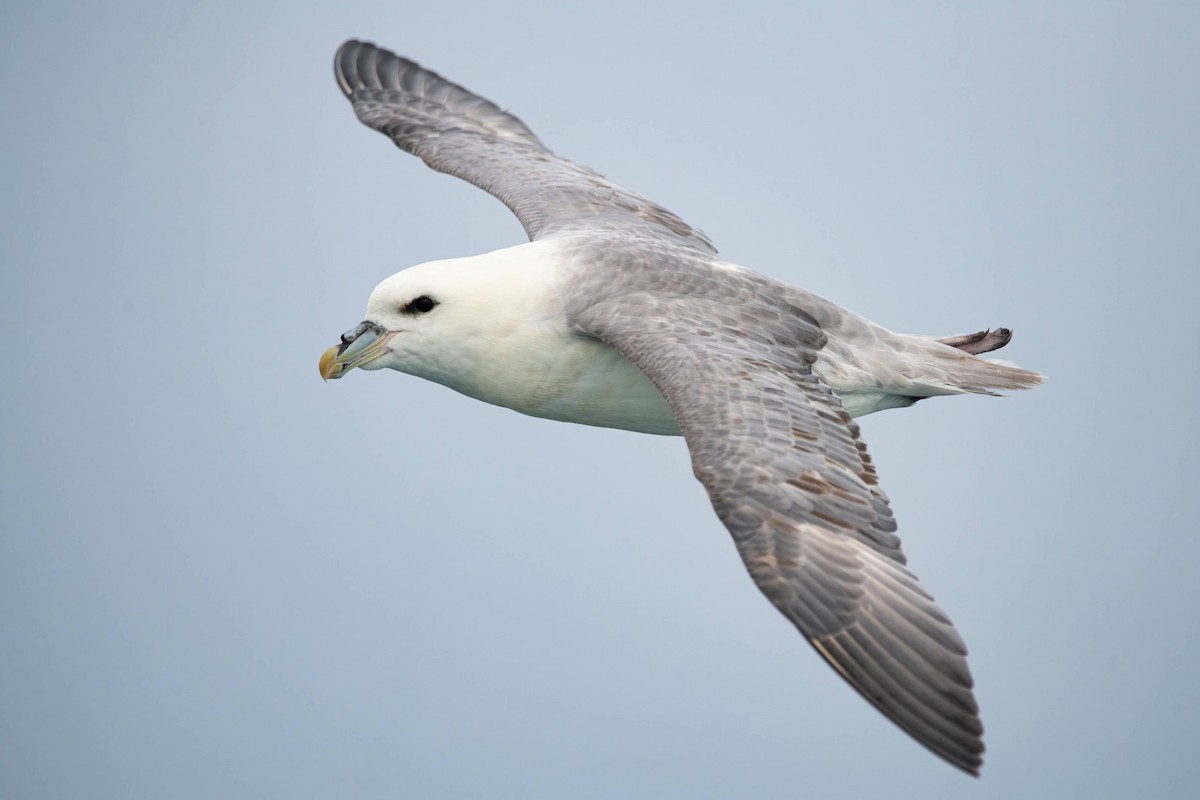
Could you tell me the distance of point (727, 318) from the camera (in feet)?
32.8

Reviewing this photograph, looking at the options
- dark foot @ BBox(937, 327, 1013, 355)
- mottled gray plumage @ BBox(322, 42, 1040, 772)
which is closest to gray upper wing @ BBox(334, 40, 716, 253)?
mottled gray plumage @ BBox(322, 42, 1040, 772)

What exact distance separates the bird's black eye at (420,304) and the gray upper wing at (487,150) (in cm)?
137

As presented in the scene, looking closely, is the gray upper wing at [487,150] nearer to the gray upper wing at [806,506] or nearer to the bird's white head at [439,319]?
the bird's white head at [439,319]

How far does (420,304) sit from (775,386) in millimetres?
2135

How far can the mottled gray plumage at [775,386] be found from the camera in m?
8.15

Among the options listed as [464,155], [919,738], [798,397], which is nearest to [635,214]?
[464,155]

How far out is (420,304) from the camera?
32.7 ft

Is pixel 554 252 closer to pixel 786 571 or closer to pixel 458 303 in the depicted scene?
pixel 458 303

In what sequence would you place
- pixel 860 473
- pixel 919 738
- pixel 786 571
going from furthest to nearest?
pixel 860 473 → pixel 786 571 → pixel 919 738

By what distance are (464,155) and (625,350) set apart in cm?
353

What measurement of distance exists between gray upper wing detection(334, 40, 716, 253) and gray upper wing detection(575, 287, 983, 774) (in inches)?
74.7

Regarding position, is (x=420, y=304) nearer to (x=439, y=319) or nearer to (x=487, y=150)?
(x=439, y=319)

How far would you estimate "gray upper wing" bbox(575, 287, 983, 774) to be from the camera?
26.3 feet

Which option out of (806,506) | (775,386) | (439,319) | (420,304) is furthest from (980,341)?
(420,304)
